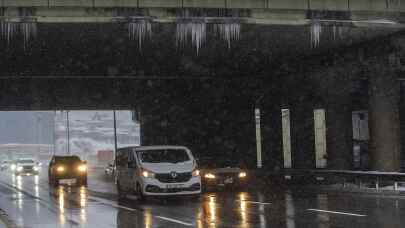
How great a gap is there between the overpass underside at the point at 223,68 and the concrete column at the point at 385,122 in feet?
0.14

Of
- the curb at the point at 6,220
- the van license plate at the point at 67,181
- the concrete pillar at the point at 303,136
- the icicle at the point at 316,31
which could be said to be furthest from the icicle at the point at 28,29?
the concrete pillar at the point at 303,136

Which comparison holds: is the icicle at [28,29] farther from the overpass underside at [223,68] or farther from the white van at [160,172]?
the white van at [160,172]

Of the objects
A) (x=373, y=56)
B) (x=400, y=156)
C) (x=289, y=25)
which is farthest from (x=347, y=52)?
(x=289, y=25)

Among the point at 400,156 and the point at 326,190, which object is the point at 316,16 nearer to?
the point at 326,190

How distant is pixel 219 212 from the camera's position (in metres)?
16.0

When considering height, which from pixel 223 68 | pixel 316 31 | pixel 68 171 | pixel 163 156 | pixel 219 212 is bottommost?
pixel 68 171

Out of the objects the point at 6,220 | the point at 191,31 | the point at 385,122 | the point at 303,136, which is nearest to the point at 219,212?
the point at 6,220

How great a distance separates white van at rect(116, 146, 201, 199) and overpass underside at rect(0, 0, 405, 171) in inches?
157

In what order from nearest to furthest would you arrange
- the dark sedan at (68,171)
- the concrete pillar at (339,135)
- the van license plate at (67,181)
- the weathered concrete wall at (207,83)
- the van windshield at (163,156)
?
the van windshield at (163,156) < the weathered concrete wall at (207,83) < the concrete pillar at (339,135) < the dark sedan at (68,171) < the van license plate at (67,181)

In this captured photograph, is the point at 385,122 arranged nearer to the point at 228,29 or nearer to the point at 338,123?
the point at 338,123

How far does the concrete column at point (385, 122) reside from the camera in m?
26.2

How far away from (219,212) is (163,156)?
569cm

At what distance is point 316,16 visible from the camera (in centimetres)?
2189

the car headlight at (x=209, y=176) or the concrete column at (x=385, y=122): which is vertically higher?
the concrete column at (x=385, y=122)
